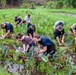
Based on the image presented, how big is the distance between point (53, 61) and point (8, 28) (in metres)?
3.77

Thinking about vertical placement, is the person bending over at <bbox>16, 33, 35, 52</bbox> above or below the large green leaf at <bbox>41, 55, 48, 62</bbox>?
above

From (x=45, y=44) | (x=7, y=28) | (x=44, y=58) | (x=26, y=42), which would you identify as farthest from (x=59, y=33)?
(x=44, y=58)

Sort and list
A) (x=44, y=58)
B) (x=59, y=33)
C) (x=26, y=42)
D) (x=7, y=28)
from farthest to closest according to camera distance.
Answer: (x=7, y=28)
(x=59, y=33)
(x=26, y=42)
(x=44, y=58)

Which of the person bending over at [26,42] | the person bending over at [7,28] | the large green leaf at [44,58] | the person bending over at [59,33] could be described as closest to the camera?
the large green leaf at [44,58]

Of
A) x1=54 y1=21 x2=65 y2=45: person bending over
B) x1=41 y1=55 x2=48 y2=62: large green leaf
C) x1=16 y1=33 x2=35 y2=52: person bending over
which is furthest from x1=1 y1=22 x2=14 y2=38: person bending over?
x1=41 y1=55 x2=48 y2=62: large green leaf

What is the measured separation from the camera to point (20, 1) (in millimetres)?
39750

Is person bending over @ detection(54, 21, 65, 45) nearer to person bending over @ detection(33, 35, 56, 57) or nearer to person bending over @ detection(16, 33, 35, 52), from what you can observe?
person bending over @ detection(16, 33, 35, 52)

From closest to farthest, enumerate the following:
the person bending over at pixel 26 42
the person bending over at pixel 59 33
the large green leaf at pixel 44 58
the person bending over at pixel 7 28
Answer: the large green leaf at pixel 44 58 < the person bending over at pixel 26 42 < the person bending over at pixel 59 33 < the person bending over at pixel 7 28

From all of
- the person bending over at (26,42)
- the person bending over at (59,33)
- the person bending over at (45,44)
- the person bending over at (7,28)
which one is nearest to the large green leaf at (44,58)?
the person bending over at (45,44)

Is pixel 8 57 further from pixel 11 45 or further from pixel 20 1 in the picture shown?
pixel 20 1

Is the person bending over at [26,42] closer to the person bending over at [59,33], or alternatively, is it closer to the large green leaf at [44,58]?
the large green leaf at [44,58]

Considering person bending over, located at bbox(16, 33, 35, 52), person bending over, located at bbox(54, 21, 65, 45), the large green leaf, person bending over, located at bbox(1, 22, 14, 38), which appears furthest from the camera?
person bending over, located at bbox(1, 22, 14, 38)

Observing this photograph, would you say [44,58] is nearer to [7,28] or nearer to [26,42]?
[26,42]

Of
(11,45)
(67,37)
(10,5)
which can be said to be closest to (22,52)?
(11,45)
